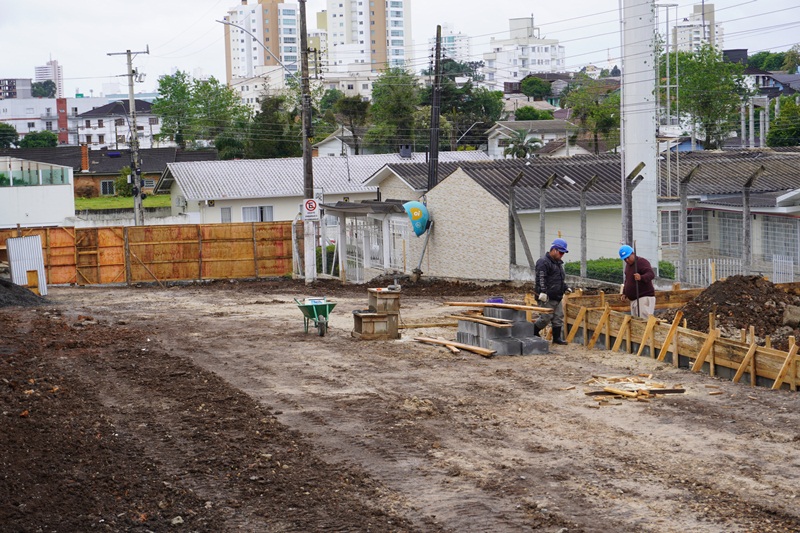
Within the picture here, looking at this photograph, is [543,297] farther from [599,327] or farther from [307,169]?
[307,169]

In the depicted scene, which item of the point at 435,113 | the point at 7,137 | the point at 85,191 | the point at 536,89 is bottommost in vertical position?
the point at 85,191

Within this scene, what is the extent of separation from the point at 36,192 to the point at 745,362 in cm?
5114

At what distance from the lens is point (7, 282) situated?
29219 mm

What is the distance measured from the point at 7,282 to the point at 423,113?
58.0 m

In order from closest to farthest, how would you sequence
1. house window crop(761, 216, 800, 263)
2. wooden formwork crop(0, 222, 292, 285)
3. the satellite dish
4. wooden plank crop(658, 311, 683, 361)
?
wooden plank crop(658, 311, 683, 361) → house window crop(761, 216, 800, 263) → the satellite dish → wooden formwork crop(0, 222, 292, 285)

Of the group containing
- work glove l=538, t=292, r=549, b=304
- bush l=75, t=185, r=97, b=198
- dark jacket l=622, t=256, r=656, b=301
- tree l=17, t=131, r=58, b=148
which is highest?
tree l=17, t=131, r=58, b=148

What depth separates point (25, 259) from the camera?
105 ft

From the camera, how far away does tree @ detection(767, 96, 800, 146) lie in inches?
2618

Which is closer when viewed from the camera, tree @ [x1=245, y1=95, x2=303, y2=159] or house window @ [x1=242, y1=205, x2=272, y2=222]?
house window @ [x1=242, y1=205, x2=272, y2=222]

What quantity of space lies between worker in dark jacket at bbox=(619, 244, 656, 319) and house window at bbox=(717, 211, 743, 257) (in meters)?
13.4

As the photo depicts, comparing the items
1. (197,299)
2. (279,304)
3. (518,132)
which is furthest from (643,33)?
(518,132)

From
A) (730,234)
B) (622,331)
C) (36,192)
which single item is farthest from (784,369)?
(36,192)

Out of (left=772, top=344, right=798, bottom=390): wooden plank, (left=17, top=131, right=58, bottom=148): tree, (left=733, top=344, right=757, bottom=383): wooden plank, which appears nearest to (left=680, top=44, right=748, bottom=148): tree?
(left=733, top=344, right=757, bottom=383): wooden plank

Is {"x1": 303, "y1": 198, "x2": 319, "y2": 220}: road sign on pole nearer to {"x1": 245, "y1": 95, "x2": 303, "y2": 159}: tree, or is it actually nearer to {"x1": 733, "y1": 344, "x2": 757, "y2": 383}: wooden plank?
{"x1": 733, "y1": 344, "x2": 757, "y2": 383}: wooden plank
